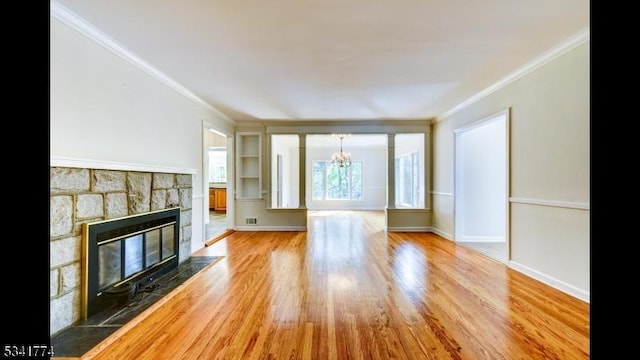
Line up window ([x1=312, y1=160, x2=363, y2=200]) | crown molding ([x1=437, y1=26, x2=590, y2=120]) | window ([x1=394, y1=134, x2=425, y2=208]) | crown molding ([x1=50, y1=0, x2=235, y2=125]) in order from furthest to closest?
1. window ([x1=312, y1=160, x2=363, y2=200])
2. window ([x1=394, y1=134, x2=425, y2=208])
3. crown molding ([x1=437, y1=26, x2=590, y2=120])
4. crown molding ([x1=50, y1=0, x2=235, y2=125])

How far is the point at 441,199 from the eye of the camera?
238 inches

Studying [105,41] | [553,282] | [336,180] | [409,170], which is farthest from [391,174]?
[105,41]

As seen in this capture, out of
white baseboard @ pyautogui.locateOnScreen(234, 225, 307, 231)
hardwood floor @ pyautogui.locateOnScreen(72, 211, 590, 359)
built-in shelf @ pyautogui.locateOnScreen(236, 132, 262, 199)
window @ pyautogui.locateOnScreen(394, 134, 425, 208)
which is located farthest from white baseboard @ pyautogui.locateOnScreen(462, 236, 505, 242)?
built-in shelf @ pyautogui.locateOnScreen(236, 132, 262, 199)

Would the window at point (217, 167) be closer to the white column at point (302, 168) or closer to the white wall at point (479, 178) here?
the white column at point (302, 168)

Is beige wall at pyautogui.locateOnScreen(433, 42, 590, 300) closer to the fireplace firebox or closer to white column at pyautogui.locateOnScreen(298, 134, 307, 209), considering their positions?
white column at pyautogui.locateOnScreen(298, 134, 307, 209)

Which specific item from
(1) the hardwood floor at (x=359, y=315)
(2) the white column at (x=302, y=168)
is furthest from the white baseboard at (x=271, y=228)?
(1) the hardwood floor at (x=359, y=315)

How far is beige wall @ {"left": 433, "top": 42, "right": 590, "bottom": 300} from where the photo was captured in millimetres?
2752

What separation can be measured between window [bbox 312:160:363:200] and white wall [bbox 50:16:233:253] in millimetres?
7578

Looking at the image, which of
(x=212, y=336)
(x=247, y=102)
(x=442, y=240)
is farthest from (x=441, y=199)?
(x=212, y=336)

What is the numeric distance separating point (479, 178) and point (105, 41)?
18.6 ft

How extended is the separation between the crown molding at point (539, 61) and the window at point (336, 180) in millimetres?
7019

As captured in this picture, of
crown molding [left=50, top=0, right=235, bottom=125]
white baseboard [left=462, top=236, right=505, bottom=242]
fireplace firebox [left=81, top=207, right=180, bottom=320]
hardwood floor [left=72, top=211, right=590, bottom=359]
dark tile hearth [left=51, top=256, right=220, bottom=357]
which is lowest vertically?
hardwood floor [left=72, top=211, right=590, bottom=359]
